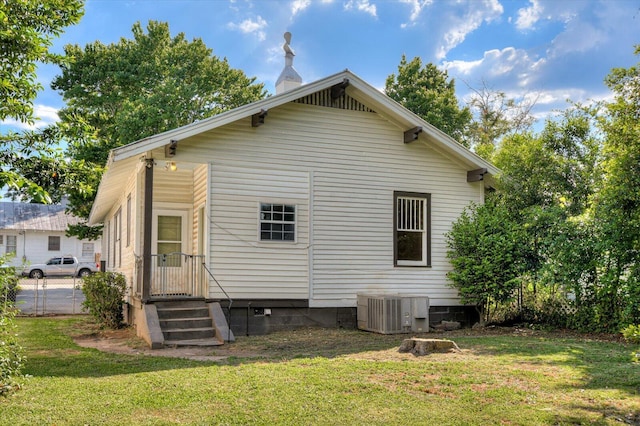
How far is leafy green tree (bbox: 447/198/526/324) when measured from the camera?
514 inches

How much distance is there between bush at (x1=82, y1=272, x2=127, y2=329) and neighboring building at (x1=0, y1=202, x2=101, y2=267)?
2692 cm

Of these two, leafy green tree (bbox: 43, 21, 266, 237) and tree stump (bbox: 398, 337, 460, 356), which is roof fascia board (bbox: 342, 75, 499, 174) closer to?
tree stump (bbox: 398, 337, 460, 356)

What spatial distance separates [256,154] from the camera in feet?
40.7

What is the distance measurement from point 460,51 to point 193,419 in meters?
12.0

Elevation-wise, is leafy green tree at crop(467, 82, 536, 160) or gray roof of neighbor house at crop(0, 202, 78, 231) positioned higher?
leafy green tree at crop(467, 82, 536, 160)

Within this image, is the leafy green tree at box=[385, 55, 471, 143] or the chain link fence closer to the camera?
the chain link fence

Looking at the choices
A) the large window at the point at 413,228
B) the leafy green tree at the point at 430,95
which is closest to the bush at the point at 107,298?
the large window at the point at 413,228

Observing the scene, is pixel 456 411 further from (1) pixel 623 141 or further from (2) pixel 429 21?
(2) pixel 429 21

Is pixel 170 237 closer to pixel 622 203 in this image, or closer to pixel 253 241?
pixel 253 241

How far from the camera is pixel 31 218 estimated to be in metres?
41.2

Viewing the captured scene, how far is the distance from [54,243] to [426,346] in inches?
1516

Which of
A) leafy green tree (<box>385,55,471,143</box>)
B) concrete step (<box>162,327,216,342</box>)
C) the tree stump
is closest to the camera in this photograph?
the tree stump

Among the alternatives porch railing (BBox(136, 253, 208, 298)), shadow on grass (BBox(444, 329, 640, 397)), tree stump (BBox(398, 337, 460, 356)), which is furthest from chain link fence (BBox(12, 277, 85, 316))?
shadow on grass (BBox(444, 329, 640, 397))

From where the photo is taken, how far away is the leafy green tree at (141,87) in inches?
1009
